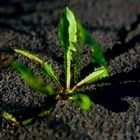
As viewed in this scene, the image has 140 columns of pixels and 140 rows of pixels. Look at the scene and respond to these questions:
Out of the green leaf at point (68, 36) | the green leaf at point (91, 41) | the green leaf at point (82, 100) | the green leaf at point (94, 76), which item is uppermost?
the green leaf at point (68, 36)

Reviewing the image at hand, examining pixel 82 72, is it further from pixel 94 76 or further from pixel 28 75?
pixel 28 75

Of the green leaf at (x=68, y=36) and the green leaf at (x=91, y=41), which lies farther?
the green leaf at (x=68, y=36)

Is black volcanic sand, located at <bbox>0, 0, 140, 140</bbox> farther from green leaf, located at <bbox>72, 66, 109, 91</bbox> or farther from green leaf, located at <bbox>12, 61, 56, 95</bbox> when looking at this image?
green leaf, located at <bbox>12, 61, 56, 95</bbox>

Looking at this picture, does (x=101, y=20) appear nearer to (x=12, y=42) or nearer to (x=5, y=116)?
(x=12, y=42)

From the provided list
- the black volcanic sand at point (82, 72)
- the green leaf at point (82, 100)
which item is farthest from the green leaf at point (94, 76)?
the green leaf at point (82, 100)

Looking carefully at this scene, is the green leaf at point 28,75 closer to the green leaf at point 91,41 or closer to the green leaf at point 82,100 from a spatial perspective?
the green leaf at point 82,100

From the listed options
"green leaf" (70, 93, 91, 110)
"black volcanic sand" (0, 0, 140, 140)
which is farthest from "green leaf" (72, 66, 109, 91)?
"green leaf" (70, 93, 91, 110)

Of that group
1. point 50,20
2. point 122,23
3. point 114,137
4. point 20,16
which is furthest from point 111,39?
point 114,137
